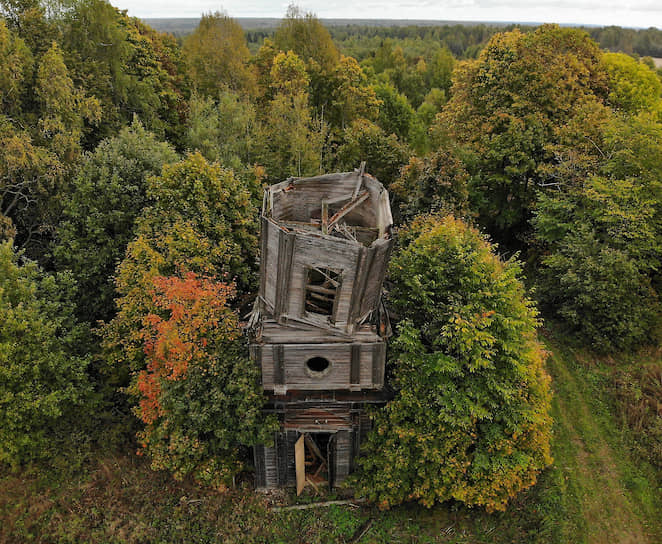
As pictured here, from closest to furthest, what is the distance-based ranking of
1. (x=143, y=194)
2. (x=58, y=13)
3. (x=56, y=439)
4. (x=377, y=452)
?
(x=377, y=452) → (x=56, y=439) → (x=143, y=194) → (x=58, y=13)

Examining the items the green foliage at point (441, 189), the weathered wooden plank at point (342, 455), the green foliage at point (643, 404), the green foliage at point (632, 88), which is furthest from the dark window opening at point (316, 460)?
the green foliage at point (632, 88)

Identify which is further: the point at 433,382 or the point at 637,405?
the point at 637,405

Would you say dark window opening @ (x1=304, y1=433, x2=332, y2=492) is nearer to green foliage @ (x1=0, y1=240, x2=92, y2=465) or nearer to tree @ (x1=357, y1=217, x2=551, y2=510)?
tree @ (x1=357, y1=217, x2=551, y2=510)

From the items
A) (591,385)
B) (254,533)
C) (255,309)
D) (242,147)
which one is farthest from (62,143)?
(591,385)

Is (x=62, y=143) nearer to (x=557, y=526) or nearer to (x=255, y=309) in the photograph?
(x=255, y=309)

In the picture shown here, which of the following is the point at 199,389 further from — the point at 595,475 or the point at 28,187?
the point at 595,475

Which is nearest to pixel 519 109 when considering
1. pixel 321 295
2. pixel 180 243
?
pixel 321 295

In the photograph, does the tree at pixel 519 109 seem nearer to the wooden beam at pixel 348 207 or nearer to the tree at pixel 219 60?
the wooden beam at pixel 348 207
